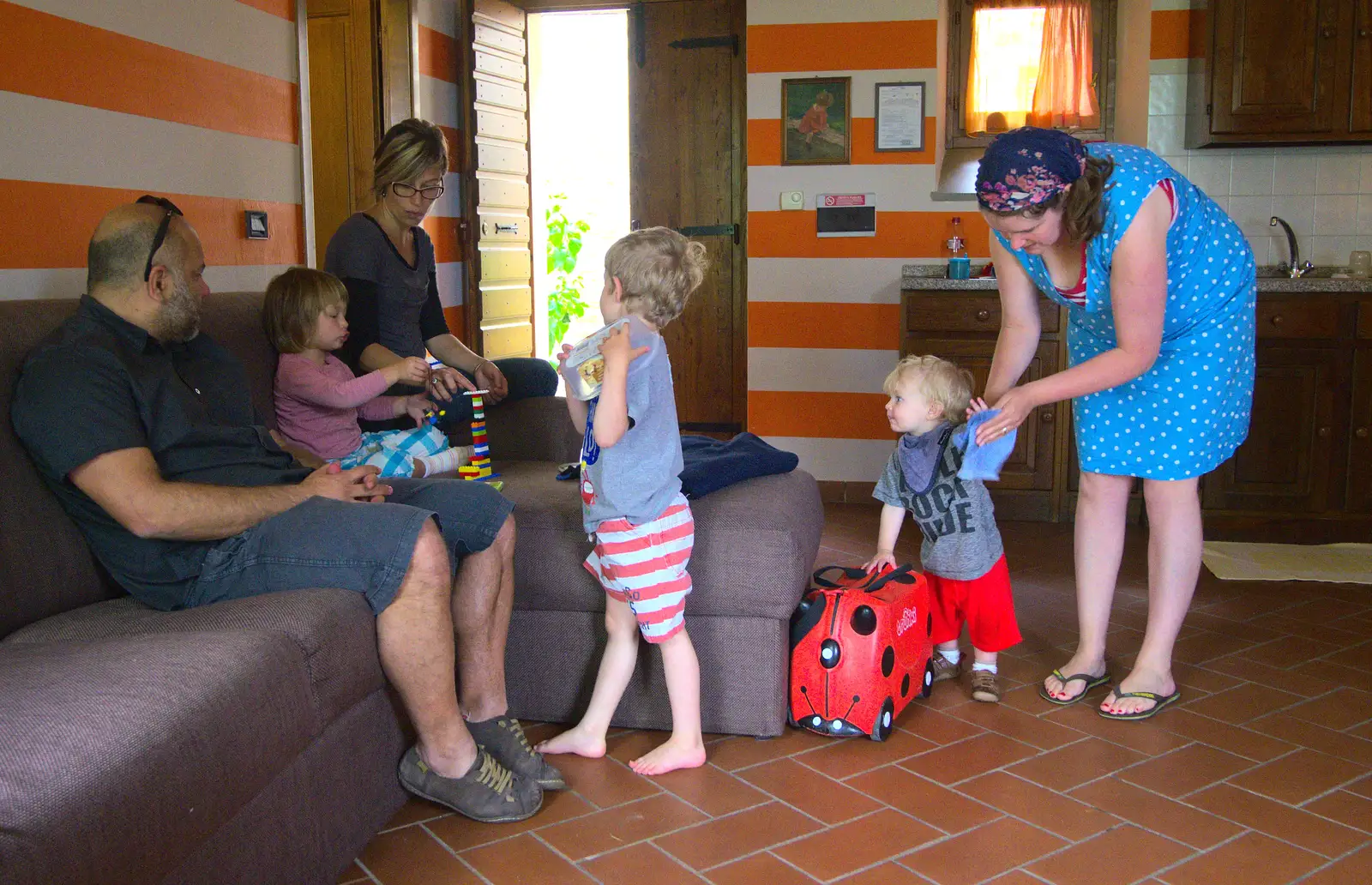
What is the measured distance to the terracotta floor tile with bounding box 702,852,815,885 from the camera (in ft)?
6.14

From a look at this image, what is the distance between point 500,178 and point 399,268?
7.67 feet

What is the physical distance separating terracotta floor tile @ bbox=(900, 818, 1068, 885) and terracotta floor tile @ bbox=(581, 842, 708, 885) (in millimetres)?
373

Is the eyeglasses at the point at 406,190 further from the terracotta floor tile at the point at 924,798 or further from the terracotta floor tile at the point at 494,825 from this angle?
the terracotta floor tile at the point at 924,798

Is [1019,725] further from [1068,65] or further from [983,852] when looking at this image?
[1068,65]

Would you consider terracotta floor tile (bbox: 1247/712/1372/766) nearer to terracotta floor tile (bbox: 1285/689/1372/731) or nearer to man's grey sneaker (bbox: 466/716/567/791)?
terracotta floor tile (bbox: 1285/689/1372/731)

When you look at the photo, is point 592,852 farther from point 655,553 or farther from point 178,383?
point 178,383

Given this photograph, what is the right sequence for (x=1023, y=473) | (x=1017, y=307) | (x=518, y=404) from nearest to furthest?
(x=1017, y=307) → (x=518, y=404) → (x=1023, y=473)

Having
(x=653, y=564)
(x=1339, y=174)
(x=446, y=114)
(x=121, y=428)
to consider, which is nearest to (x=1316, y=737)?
(x=653, y=564)

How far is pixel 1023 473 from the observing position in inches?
177

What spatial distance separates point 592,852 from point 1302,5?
393 cm

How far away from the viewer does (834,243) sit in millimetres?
4918

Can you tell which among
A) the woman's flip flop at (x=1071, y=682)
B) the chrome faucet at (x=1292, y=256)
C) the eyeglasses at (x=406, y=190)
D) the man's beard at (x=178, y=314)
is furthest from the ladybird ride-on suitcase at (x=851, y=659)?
the chrome faucet at (x=1292, y=256)

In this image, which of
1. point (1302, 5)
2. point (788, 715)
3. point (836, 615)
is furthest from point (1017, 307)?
point (1302, 5)

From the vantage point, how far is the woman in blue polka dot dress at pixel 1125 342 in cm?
227
